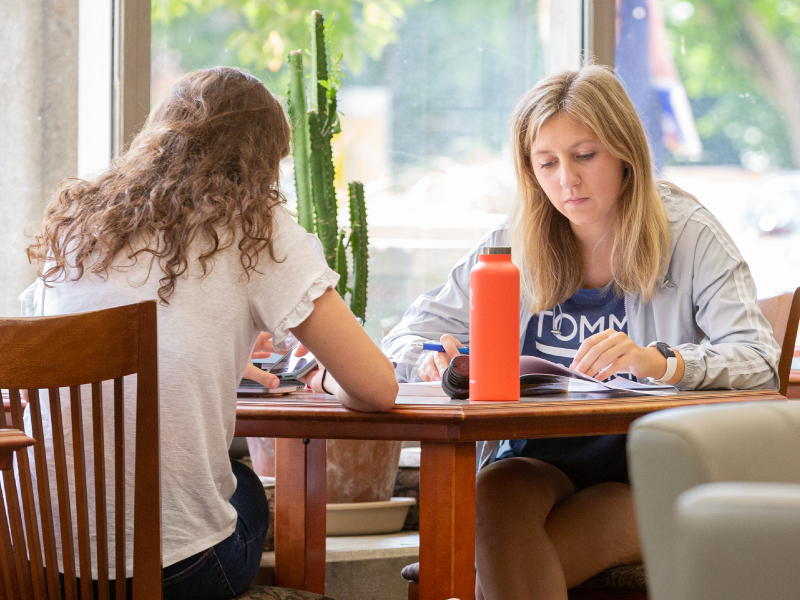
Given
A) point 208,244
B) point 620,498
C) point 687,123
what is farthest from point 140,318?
point 687,123

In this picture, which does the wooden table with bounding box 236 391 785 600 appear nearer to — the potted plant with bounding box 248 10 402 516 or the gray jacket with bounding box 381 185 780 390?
the gray jacket with bounding box 381 185 780 390

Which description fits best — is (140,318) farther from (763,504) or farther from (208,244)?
(763,504)

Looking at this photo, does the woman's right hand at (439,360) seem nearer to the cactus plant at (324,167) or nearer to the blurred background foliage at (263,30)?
the cactus plant at (324,167)

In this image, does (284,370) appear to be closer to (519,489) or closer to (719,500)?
(519,489)

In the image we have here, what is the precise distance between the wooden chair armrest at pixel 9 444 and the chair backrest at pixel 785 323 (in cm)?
143

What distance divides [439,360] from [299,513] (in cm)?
38

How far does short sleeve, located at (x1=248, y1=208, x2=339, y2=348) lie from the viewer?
119 centimetres

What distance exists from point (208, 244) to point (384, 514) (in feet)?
4.92

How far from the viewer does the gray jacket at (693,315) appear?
5.07 ft

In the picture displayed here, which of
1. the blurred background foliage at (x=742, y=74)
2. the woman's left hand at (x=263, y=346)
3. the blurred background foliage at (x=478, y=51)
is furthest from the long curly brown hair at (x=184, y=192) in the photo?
the blurred background foliage at (x=742, y=74)

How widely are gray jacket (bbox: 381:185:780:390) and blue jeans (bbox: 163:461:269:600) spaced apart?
512mm

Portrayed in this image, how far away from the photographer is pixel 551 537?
4.82 feet

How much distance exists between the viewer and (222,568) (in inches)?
48.2

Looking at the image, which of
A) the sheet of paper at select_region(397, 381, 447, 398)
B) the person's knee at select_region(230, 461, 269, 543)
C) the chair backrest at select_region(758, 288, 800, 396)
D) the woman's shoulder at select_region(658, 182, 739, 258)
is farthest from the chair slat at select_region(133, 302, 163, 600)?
the chair backrest at select_region(758, 288, 800, 396)
